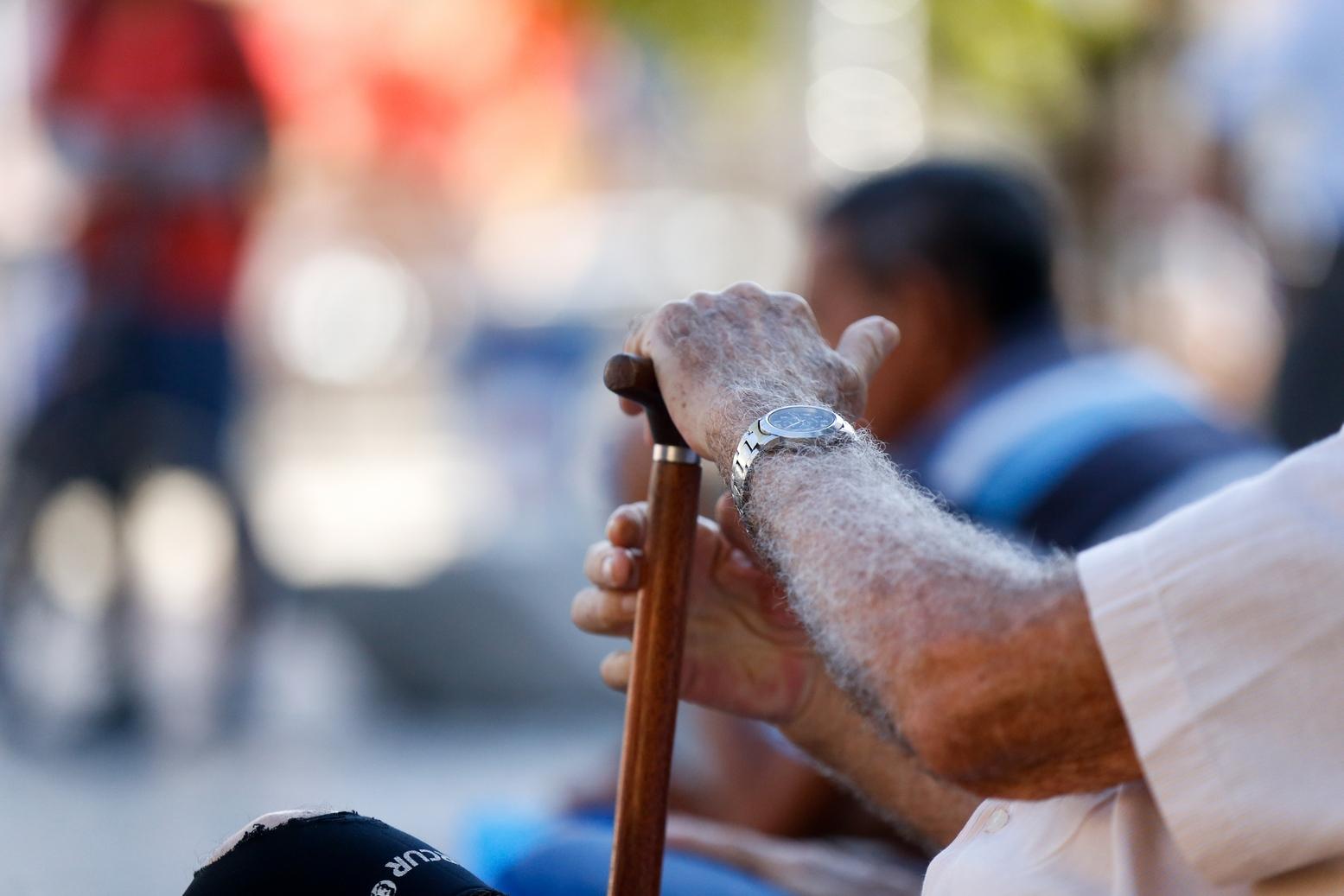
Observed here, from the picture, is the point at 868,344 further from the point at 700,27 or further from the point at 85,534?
the point at 700,27

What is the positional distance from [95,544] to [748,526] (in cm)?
412

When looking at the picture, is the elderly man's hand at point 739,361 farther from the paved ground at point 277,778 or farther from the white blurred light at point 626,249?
the white blurred light at point 626,249

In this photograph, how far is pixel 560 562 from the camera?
6.37 meters

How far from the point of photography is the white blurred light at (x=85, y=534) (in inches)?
196

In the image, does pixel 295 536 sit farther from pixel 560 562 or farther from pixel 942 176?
pixel 942 176

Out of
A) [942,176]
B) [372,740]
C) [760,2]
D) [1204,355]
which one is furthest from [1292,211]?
[760,2]

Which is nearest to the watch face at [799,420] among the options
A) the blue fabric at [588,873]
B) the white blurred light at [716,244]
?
the blue fabric at [588,873]

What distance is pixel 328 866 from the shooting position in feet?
4.18

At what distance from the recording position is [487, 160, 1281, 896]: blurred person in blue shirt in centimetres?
239

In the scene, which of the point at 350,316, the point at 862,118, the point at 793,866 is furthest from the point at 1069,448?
the point at 350,316

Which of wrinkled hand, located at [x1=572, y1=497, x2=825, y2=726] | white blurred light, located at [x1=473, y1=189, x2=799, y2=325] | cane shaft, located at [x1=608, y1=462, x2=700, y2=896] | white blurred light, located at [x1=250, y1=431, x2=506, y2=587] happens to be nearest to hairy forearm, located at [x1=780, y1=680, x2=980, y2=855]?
wrinkled hand, located at [x1=572, y1=497, x2=825, y2=726]

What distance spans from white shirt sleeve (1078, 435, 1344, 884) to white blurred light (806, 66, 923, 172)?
22.2 feet

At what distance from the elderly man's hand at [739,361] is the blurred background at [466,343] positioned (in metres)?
1.49

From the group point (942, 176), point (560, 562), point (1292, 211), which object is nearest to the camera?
point (942, 176)
